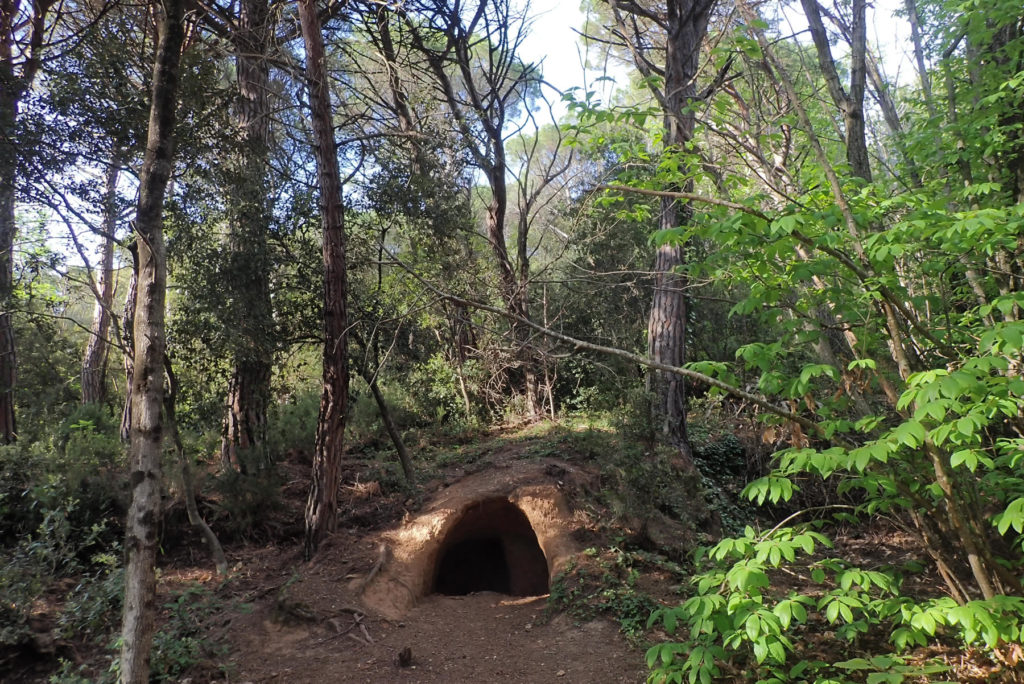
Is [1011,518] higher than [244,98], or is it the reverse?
[244,98]

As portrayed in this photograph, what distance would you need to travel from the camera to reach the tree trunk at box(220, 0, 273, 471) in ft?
27.3

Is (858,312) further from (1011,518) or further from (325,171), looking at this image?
(325,171)

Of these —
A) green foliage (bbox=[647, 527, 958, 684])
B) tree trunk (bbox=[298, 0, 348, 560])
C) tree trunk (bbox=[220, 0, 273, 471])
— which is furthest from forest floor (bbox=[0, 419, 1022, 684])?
green foliage (bbox=[647, 527, 958, 684])

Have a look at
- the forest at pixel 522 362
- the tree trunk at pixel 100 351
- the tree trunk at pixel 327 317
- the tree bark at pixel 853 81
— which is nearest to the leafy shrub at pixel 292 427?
the forest at pixel 522 362

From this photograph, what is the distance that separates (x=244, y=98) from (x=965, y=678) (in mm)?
10641

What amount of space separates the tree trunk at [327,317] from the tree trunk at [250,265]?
0.94 m

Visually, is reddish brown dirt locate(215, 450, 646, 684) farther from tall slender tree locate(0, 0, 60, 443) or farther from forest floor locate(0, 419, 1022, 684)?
tall slender tree locate(0, 0, 60, 443)

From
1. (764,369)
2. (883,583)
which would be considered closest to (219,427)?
(764,369)

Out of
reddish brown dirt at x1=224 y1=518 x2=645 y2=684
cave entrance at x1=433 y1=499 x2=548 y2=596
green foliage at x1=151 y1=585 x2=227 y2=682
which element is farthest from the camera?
cave entrance at x1=433 y1=499 x2=548 y2=596

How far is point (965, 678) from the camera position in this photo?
4023 millimetres

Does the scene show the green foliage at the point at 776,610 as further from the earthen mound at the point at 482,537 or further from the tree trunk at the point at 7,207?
the tree trunk at the point at 7,207

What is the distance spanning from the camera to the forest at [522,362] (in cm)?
345

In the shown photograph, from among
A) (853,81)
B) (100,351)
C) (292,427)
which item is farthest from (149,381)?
(100,351)

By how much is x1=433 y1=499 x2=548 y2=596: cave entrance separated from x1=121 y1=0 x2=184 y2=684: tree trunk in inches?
179
